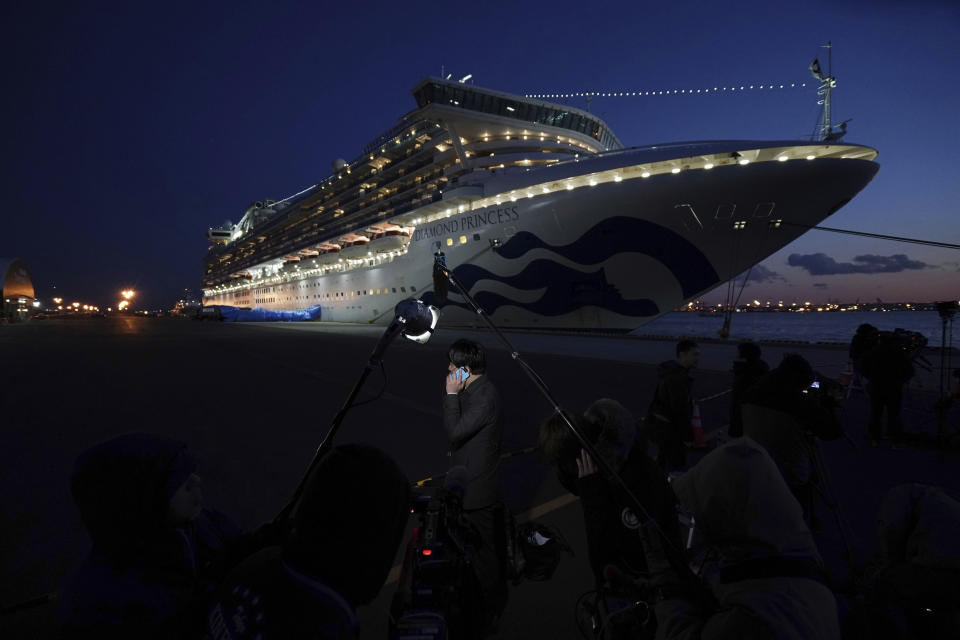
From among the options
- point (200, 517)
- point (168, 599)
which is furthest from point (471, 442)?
point (168, 599)

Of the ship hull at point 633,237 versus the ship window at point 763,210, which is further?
the ship window at point 763,210

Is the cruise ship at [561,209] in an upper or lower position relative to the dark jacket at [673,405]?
upper

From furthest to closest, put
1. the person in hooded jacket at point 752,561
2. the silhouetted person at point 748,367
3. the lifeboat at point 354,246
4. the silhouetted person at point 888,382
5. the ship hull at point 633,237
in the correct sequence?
the lifeboat at point 354,246 → the ship hull at point 633,237 → the silhouetted person at point 888,382 → the silhouetted person at point 748,367 → the person in hooded jacket at point 752,561

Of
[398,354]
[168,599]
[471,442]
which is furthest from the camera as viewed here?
[398,354]

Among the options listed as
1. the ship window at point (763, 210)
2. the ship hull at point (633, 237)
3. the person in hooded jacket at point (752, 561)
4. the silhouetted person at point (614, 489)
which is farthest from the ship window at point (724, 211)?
the person in hooded jacket at point (752, 561)

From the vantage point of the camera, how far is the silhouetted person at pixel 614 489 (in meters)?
1.64

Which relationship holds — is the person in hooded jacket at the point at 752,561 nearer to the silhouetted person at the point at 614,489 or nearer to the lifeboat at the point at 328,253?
the silhouetted person at the point at 614,489

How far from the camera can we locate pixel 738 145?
1346 centimetres

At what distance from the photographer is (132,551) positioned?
3.37ft

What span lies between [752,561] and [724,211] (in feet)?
52.0

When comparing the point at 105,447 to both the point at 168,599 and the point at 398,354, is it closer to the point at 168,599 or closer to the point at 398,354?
the point at 168,599

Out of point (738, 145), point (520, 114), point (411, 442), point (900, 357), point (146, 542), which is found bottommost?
point (411, 442)

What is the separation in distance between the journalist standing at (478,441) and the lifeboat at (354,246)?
1119 inches

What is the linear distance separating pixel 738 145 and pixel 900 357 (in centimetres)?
1162
